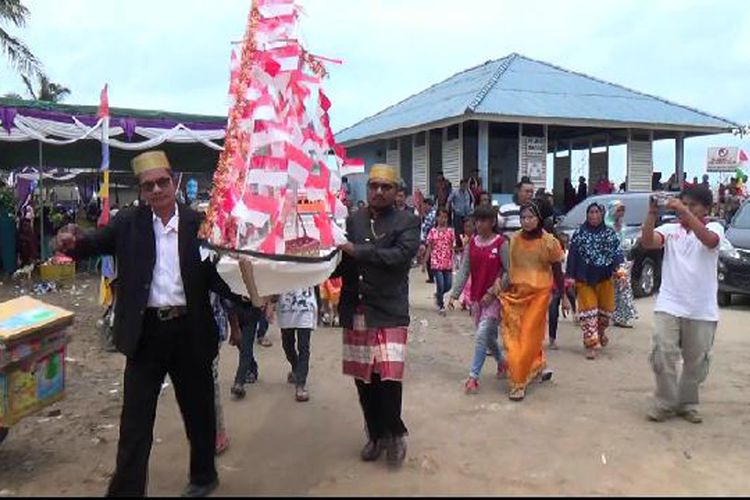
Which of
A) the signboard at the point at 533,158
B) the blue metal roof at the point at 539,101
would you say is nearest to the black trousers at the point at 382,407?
the blue metal roof at the point at 539,101

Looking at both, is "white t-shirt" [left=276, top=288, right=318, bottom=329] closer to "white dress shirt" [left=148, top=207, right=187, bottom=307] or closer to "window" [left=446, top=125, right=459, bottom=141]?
"white dress shirt" [left=148, top=207, right=187, bottom=307]

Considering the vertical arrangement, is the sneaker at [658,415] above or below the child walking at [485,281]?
below

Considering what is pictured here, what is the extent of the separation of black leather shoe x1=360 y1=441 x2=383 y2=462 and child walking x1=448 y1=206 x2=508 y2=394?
1759 millimetres

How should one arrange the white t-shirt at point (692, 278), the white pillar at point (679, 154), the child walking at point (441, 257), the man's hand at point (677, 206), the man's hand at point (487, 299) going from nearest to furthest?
1. the man's hand at point (677, 206)
2. the white t-shirt at point (692, 278)
3. the man's hand at point (487, 299)
4. the child walking at point (441, 257)
5. the white pillar at point (679, 154)

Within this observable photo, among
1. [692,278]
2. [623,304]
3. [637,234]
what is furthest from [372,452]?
[637,234]

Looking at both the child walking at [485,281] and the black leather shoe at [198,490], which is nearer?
the black leather shoe at [198,490]

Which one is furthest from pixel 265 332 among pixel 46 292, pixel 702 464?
pixel 46 292

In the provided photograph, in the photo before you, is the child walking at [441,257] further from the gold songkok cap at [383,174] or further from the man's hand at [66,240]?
the man's hand at [66,240]

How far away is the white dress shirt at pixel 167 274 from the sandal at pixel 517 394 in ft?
10.3

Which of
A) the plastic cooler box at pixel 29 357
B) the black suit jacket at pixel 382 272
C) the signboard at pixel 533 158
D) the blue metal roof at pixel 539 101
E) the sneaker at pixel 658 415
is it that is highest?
the blue metal roof at pixel 539 101

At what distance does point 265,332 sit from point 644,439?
457 cm

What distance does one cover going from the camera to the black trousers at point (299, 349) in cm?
601

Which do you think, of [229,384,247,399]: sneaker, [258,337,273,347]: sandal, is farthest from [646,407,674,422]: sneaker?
[258,337,273,347]: sandal

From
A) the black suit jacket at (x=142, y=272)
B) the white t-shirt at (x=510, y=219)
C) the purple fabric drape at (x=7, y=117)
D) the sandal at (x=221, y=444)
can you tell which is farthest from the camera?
the purple fabric drape at (x=7, y=117)
